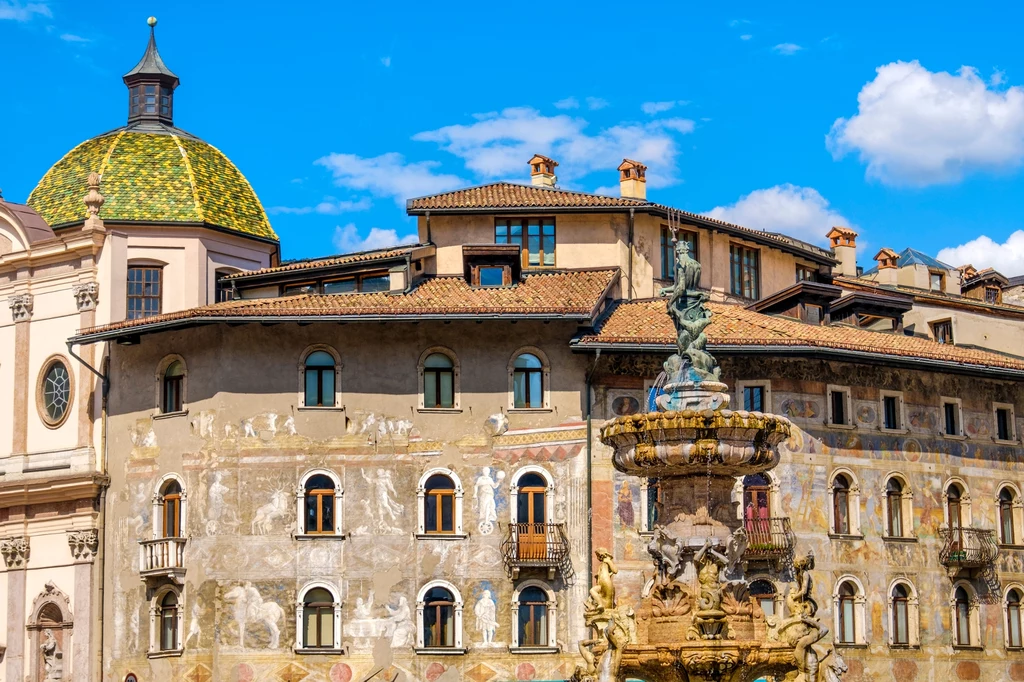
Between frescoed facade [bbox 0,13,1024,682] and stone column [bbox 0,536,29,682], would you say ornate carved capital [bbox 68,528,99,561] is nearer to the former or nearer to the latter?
frescoed facade [bbox 0,13,1024,682]

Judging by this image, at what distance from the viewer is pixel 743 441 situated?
27.6 m

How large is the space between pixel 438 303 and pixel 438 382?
1893 mm

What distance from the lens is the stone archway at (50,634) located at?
50.7m

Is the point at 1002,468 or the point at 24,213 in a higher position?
the point at 24,213

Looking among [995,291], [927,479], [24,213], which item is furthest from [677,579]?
[995,291]

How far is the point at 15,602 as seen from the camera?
52.0 metres

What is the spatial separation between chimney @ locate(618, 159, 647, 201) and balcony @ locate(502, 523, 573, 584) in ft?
49.1

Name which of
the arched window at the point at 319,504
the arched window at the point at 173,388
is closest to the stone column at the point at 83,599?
the arched window at the point at 173,388

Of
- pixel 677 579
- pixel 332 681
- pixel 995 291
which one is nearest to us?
pixel 677 579

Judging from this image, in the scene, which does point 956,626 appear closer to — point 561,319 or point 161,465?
point 561,319

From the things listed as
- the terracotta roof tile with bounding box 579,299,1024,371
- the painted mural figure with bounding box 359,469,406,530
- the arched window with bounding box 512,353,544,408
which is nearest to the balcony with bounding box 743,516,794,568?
the terracotta roof tile with bounding box 579,299,1024,371

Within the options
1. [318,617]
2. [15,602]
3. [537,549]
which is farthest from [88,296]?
[537,549]

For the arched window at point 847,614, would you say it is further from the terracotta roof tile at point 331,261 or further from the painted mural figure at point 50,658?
the painted mural figure at point 50,658

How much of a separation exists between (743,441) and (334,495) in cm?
2154
